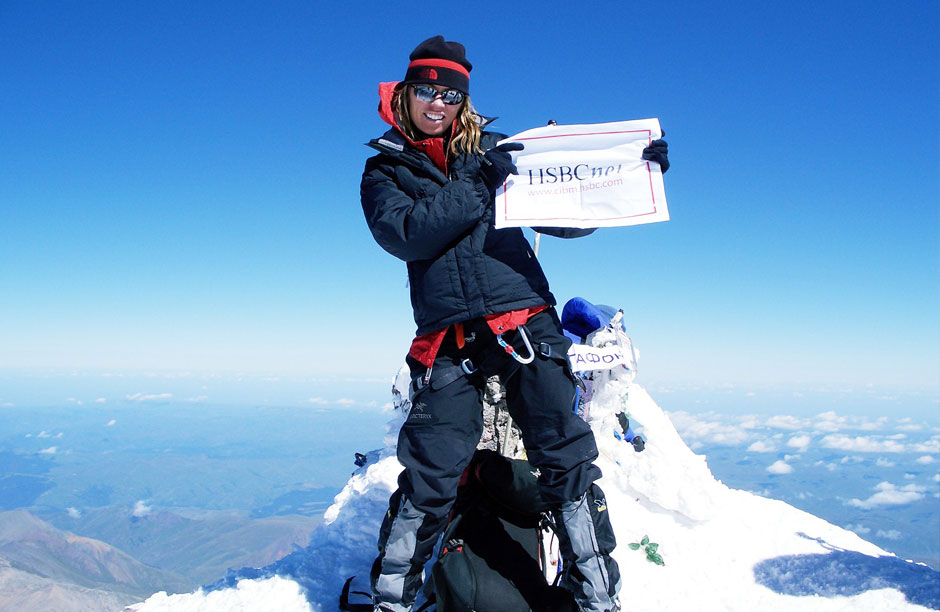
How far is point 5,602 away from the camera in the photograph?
122m

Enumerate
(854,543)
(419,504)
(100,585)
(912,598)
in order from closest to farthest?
(419,504) → (912,598) → (854,543) → (100,585)

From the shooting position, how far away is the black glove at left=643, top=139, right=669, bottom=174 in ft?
9.83

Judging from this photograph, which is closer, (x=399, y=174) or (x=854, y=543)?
(x=399, y=174)

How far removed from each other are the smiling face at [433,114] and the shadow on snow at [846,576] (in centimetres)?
468

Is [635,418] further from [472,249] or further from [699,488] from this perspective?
[472,249]

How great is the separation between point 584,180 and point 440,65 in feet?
3.81

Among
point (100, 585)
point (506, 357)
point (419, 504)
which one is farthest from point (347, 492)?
point (100, 585)

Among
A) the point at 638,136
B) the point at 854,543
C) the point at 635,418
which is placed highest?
the point at 638,136

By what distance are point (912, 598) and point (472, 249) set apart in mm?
4341

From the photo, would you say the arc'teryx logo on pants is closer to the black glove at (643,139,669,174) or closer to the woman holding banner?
the woman holding banner

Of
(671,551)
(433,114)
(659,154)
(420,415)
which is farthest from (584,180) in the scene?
(671,551)

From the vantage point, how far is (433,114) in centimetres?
297

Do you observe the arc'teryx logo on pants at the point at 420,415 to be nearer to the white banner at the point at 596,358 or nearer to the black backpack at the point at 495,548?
the black backpack at the point at 495,548

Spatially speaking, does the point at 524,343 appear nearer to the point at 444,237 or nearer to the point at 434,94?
the point at 444,237
